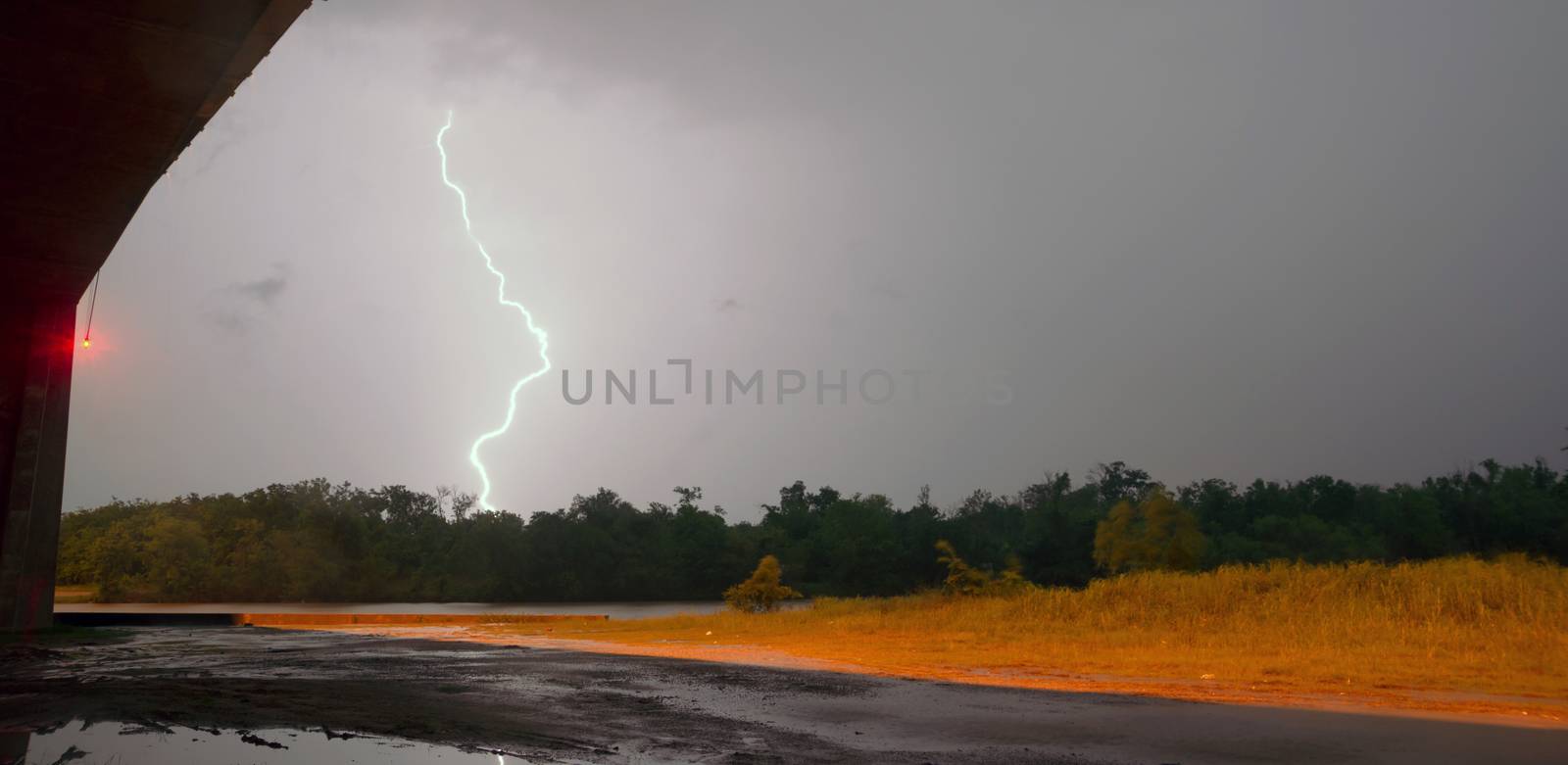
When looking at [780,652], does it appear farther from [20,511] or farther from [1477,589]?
[1477,589]

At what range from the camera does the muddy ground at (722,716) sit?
5996mm

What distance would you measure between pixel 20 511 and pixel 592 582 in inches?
2045

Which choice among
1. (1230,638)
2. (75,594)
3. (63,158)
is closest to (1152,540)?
(1230,638)

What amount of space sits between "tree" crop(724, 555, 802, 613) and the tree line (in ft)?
104

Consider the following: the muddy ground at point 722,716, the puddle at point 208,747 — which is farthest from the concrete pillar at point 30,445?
the puddle at point 208,747

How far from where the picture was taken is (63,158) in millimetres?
9719

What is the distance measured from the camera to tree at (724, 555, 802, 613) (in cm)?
2991

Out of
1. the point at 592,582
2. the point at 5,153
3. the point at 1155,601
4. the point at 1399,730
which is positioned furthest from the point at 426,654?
the point at 592,582

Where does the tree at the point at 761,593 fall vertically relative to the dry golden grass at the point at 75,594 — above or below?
above

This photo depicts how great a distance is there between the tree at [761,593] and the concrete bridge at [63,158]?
18.4 m

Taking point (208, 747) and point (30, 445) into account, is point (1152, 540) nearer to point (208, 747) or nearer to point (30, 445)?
point (30, 445)

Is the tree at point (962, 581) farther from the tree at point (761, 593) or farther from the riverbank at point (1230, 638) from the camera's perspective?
the tree at point (761, 593)

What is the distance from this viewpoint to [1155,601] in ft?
67.7

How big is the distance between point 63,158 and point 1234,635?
18180 mm
